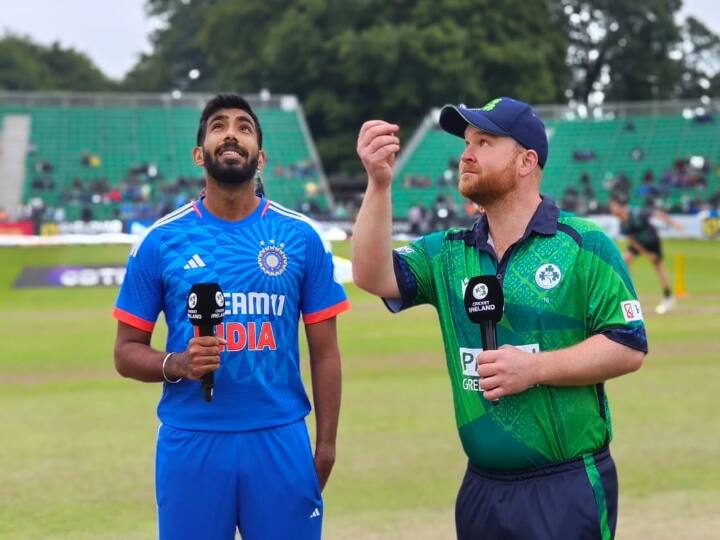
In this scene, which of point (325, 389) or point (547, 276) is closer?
point (547, 276)

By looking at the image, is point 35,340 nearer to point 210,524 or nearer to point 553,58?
point 210,524

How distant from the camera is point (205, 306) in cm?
419

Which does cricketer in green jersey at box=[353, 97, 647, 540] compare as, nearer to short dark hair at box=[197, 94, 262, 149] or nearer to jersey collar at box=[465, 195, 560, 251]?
jersey collar at box=[465, 195, 560, 251]

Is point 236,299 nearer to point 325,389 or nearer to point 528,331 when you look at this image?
point 325,389

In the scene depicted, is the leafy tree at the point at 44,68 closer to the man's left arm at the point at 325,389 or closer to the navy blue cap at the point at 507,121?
the man's left arm at the point at 325,389

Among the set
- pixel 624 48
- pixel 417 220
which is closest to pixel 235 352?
pixel 417 220

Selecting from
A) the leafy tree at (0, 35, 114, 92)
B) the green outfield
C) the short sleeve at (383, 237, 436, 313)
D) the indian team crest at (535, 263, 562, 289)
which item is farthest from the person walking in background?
the leafy tree at (0, 35, 114, 92)

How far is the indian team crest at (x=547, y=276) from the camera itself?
423 cm

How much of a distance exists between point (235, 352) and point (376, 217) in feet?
2.74

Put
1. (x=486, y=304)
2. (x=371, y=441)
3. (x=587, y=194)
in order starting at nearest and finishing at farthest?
(x=486, y=304)
(x=371, y=441)
(x=587, y=194)

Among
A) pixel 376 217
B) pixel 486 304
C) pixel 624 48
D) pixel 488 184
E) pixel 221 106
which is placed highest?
pixel 624 48

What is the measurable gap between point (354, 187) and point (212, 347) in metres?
66.7

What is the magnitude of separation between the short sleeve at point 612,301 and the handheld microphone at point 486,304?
0.40 metres

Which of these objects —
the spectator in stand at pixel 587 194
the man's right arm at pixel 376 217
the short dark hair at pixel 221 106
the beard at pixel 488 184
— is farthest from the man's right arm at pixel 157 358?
the spectator in stand at pixel 587 194
